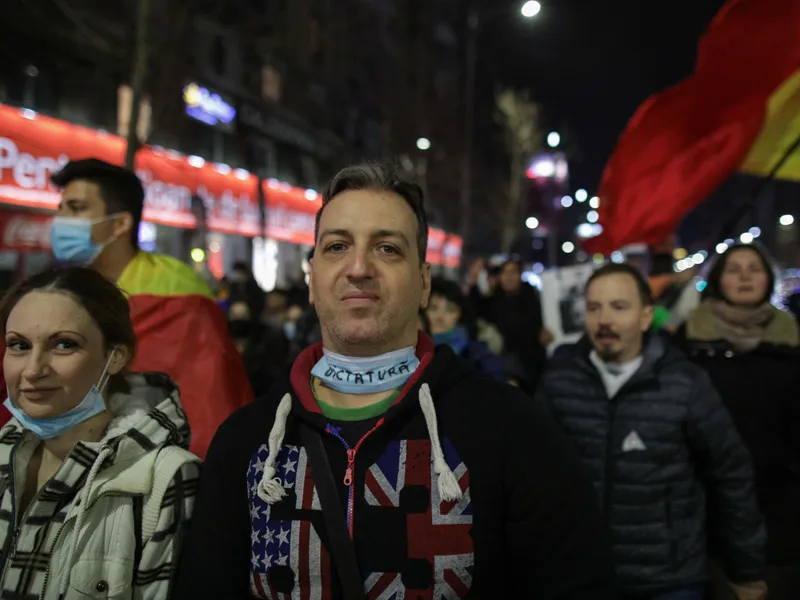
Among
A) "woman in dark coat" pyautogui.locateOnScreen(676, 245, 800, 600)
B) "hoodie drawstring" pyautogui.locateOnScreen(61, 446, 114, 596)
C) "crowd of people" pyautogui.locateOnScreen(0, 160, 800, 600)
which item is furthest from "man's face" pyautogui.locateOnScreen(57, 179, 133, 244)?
"woman in dark coat" pyautogui.locateOnScreen(676, 245, 800, 600)

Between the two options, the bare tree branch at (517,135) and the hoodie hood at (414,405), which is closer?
the hoodie hood at (414,405)

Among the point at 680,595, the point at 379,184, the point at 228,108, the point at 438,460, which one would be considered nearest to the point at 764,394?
the point at 680,595

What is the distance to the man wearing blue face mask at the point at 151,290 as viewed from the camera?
326cm

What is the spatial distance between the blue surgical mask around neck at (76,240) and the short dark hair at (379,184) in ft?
5.85

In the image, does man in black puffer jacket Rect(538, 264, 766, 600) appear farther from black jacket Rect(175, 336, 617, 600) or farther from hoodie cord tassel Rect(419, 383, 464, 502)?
hoodie cord tassel Rect(419, 383, 464, 502)

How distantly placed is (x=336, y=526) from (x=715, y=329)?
10.8 feet

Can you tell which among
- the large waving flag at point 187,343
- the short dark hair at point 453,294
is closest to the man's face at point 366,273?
the large waving flag at point 187,343

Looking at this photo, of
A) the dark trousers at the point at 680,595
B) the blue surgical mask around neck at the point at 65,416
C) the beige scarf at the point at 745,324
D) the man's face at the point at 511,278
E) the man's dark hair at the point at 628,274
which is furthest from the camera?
the man's face at the point at 511,278

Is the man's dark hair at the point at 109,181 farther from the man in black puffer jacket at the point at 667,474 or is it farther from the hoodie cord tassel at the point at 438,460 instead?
the man in black puffer jacket at the point at 667,474

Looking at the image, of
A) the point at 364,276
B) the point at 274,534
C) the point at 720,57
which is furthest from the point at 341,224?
the point at 720,57

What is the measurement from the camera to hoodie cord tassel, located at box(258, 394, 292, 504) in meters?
1.91

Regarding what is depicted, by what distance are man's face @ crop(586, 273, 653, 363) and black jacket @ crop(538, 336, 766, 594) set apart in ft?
0.53

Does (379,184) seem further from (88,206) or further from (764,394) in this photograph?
(764,394)

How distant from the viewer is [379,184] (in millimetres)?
2080
